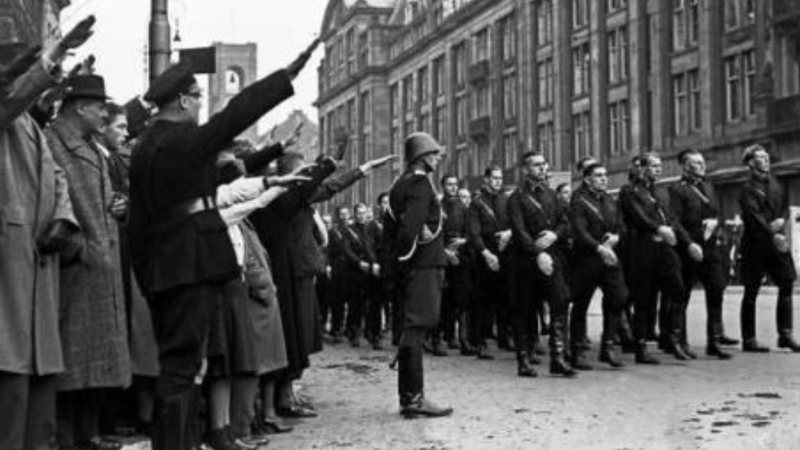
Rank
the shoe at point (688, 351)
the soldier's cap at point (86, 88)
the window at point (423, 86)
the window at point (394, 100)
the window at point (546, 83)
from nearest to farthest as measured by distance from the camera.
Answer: the soldier's cap at point (86, 88) → the shoe at point (688, 351) → the window at point (546, 83) → the window at point (423, 86) → the window at point (394, 100)

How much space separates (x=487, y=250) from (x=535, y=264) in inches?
A: 129

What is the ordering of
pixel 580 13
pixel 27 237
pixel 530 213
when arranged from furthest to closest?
pixel 580 13, pixel 530 213, pixel 27 237

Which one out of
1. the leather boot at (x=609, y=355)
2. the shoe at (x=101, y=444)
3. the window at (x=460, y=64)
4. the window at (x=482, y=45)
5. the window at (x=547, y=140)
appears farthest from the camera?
the window at (x=460, y=64)

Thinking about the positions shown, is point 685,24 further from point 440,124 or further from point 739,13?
point 440,124

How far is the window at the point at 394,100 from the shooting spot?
3295 inches

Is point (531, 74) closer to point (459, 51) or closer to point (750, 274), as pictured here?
point (459, 51)

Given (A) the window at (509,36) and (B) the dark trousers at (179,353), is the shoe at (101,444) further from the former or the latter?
(A) the window at (509,36)

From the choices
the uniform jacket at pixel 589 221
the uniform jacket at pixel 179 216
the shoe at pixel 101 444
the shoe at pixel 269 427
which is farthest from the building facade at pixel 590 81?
the uniform jacket at pixel 179 216

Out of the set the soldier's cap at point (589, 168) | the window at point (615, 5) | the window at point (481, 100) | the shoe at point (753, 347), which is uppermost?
the window at point (615, 5)

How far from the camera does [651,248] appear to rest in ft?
42.3

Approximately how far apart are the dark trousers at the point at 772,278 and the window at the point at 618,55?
35611 millimetres

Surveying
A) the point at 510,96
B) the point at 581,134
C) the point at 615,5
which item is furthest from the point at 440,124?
the point at 615,5

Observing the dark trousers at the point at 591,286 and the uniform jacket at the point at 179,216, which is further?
the dark trousers at the point at 591,286

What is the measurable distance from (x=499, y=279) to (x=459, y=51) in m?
55.7
